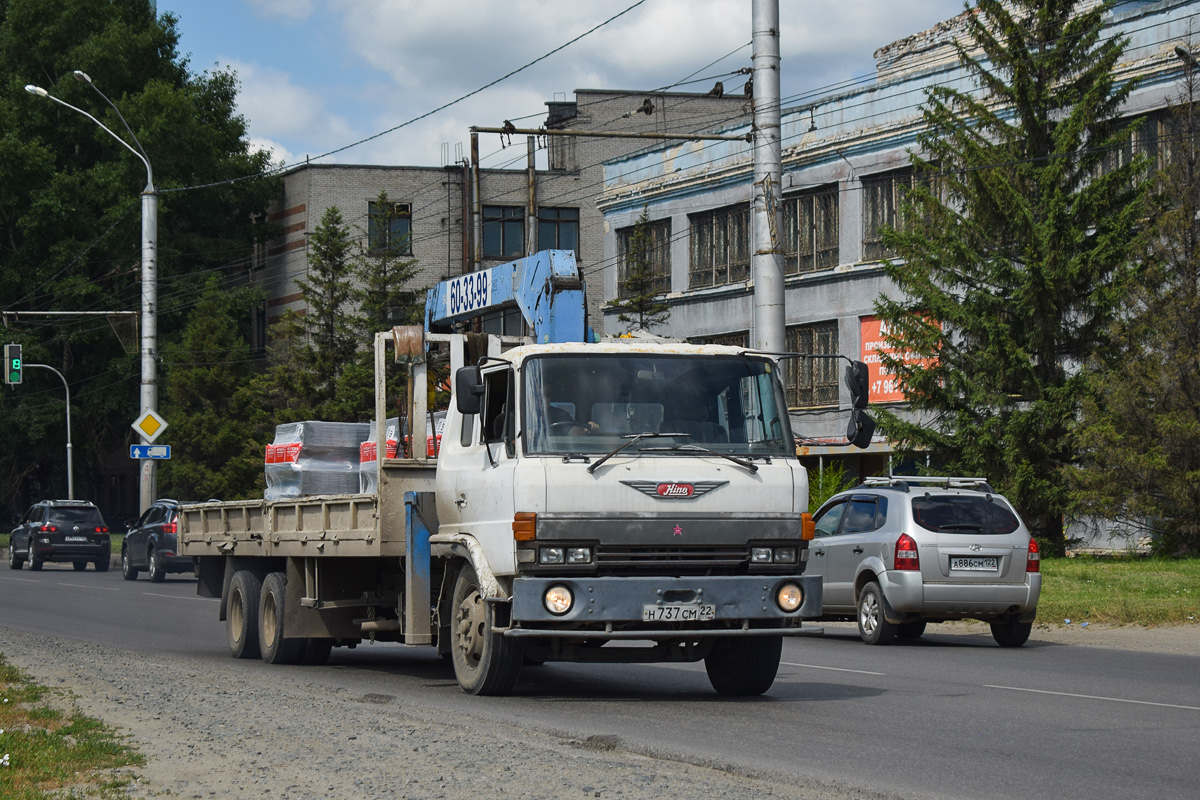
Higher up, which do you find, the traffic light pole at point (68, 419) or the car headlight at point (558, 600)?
the traffic light pole at point (68, 419)

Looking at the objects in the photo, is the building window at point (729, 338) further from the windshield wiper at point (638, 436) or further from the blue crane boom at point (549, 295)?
the windshield wiper at point (638, 436)

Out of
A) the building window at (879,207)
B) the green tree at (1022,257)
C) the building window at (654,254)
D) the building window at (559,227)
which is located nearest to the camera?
the green tree at (1022,257)

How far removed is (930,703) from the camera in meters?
11.4

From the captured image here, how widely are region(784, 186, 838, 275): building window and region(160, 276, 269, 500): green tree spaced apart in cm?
2094

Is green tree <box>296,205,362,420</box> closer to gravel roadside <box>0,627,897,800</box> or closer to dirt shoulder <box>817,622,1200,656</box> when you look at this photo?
dirt shoulder <box>817,622,1200,656</box>

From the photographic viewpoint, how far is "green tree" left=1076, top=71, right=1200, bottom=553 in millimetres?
26188

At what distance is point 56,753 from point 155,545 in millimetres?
26599

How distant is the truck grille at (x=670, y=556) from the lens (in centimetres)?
1053

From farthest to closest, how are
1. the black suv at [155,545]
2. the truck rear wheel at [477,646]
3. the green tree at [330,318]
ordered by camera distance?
the green tree at [330,318]
the black suv at [155,545]
the truck rear wheel at [477,646]

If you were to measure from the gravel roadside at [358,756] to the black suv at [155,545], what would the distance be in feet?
73.1

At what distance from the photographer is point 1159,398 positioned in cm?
2666

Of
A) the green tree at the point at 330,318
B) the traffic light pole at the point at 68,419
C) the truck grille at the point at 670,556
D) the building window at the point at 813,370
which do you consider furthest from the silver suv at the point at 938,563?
the traffic light pole at the point at 68,419

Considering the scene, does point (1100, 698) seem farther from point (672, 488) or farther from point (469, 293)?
point (469, 293)

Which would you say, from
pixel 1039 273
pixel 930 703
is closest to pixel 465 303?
pixel 930 703
